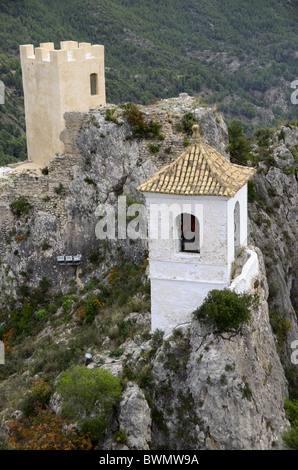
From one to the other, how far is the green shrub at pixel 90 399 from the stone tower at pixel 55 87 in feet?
45.7

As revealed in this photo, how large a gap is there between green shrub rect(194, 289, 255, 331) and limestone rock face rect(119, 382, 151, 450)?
2864 mm

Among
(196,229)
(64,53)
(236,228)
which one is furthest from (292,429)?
(64,53)

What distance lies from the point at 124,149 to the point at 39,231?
A: 5.31m

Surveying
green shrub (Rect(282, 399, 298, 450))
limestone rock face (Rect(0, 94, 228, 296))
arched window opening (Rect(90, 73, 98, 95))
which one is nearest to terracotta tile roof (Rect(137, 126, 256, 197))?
green shrub (Rect(282, 399, 298, 450))

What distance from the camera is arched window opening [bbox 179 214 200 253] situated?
21.3 metres

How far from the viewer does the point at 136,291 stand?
26.9m

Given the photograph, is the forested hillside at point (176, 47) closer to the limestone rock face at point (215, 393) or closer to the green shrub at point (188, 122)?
the green shrub at point (188, 122)

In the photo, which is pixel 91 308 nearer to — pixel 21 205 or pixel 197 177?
pixel 21 205

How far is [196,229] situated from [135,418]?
235 inches

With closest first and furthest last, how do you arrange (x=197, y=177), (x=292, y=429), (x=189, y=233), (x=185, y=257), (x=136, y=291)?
1. (x=292, y=429)
2. (x=197, y=177)
3. (x=185, y=257)
4. (x=189, y=233)
5. (x=136, y=291)

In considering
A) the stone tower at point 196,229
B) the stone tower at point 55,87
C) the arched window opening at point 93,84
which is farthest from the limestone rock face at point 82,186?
the stone tower at point 196,229

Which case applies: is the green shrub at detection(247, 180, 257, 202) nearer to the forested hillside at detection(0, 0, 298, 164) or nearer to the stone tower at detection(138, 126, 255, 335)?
the stone tower at detection(138, 126, 255, 335)
